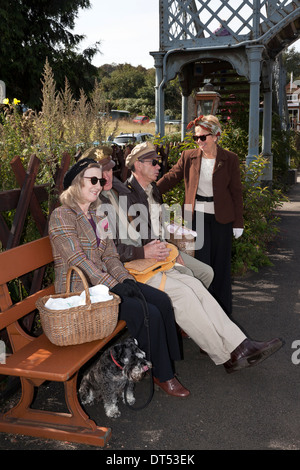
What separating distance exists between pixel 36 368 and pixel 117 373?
66cm

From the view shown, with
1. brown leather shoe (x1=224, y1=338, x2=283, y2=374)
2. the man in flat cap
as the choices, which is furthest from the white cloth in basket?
brown leather shoe (x1=224, y1=338, x2=283, y2=374)

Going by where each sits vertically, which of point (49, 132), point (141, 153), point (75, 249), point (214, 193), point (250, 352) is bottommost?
point (250, 352)

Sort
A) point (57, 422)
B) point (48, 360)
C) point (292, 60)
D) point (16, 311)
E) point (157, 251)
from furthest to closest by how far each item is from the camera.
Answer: point (292, 60) < point (157, 251) < point (16, 311) < point (57, 422) < point (48, 360)

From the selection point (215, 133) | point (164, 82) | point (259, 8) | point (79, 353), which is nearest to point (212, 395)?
point (79, 353)

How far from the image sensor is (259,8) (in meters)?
9.70

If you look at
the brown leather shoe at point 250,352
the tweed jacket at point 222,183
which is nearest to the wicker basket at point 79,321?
the brown leather shoe at point 250,352

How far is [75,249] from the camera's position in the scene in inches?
135

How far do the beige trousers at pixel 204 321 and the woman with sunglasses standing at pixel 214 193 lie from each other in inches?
45.1

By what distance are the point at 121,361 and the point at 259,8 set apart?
860 cm

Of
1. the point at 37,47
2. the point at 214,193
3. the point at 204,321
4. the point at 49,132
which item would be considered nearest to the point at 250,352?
the point at 204,321

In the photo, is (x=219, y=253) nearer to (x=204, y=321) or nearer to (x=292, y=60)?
(x=204, y=321)

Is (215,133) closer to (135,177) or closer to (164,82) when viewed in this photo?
(135,177)

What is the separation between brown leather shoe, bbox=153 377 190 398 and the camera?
3678mm
